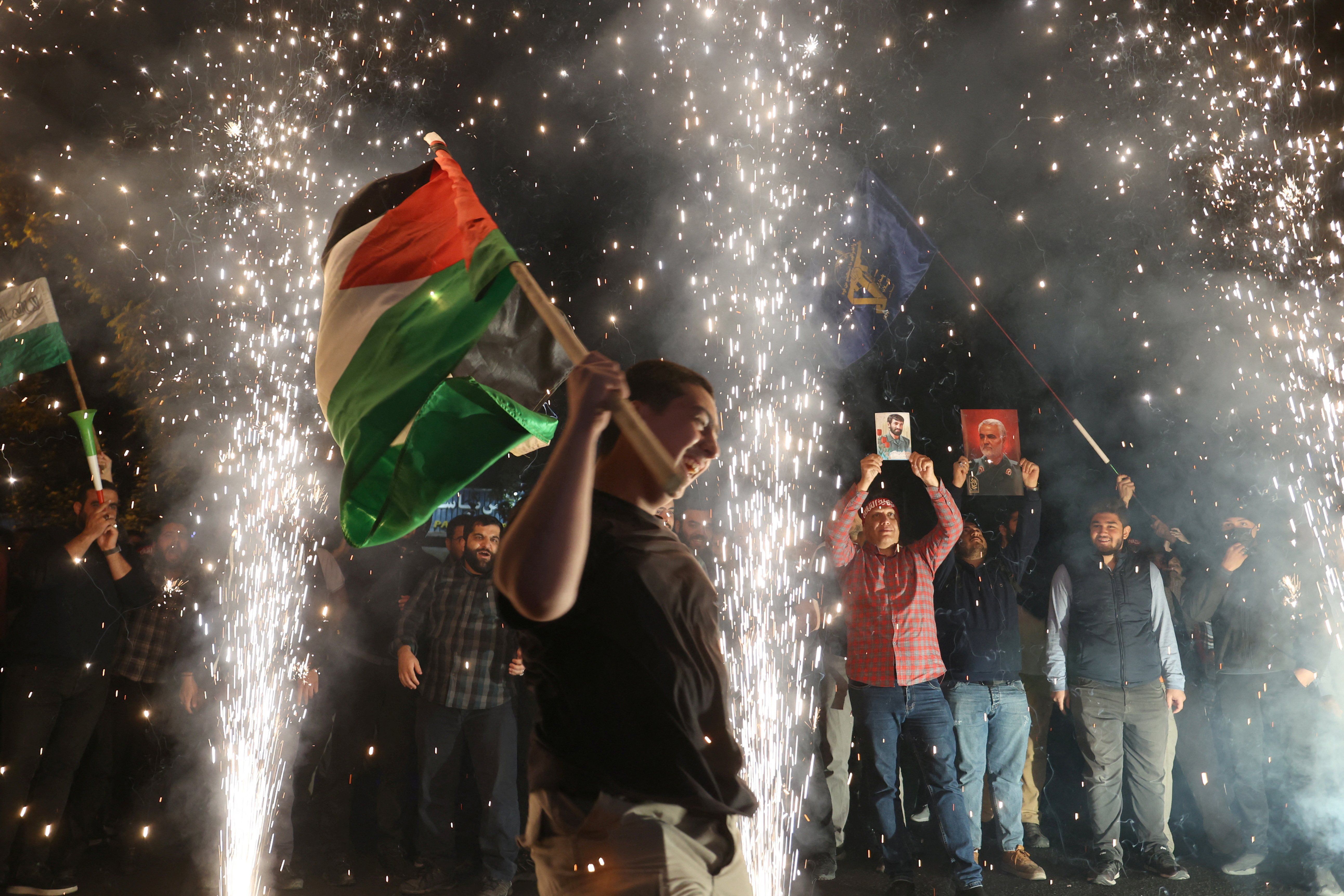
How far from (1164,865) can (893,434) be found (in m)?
5.30

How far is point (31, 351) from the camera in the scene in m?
5.57

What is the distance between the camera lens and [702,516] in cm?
604

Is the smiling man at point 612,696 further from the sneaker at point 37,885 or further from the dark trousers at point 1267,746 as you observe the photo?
the dark trousers at point 1267,746

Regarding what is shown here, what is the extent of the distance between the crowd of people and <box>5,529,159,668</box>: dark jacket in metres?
0.01

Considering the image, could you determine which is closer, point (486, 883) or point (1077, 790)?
point (486, 883)

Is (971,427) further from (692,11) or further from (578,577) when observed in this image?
(578,577)

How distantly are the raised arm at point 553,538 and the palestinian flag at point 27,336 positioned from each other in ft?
18.1

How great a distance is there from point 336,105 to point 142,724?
482cm

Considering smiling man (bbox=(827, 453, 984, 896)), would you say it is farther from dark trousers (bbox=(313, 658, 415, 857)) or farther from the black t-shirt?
the black t-shirt

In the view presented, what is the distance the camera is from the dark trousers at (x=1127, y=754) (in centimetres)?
541

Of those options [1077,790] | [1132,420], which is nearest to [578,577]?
[1077,790]

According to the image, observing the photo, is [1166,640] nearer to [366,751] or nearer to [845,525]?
[845,525]

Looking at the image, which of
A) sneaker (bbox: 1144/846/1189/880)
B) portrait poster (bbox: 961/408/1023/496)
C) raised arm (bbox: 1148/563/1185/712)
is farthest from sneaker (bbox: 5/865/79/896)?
portrait poster (bbox: 961/408/1023/496)

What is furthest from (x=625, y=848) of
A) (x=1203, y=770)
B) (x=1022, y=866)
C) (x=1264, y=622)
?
(x=1203, y=770)
